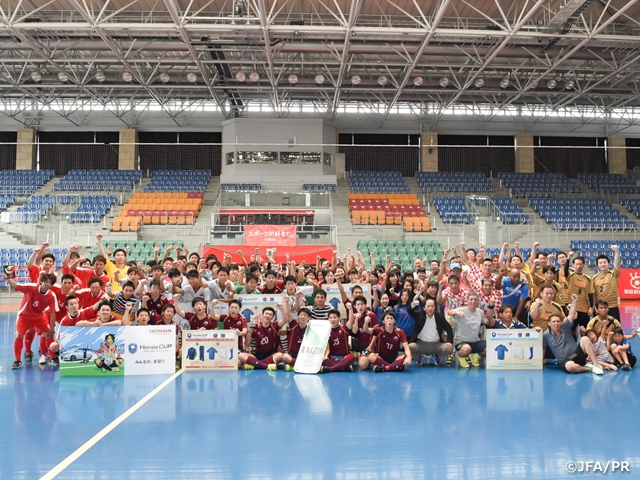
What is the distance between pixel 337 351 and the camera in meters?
8.73

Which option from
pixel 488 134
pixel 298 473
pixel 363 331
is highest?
pixel 488 134

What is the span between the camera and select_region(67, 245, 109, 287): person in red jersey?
9727 mm

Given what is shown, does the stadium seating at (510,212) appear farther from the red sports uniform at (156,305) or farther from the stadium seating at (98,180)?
the stadium seating at (98,180)

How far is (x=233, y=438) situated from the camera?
5.29 metres

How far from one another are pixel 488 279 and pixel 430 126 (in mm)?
25715

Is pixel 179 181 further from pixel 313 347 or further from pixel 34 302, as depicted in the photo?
pixel 313 347

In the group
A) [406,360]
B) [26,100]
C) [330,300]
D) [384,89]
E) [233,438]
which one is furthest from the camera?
[26,100]

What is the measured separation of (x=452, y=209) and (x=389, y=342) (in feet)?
64.9

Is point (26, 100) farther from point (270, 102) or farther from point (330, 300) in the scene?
point (330, 300)

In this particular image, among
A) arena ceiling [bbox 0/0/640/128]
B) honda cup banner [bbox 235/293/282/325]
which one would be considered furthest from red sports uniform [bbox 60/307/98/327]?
arena ceiling [bbox 0/0/640/128]

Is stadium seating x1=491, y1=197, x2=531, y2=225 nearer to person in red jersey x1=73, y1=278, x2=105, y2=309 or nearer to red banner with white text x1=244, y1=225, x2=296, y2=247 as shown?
red banner with white text x1=244, y1=225, x2=296, y2=247

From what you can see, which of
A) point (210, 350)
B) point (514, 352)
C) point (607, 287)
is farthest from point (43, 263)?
point (607, 287)

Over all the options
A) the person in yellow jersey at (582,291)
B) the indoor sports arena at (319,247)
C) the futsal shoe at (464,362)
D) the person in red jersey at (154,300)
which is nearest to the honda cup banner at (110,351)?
the indoor sports arena at (319,247)

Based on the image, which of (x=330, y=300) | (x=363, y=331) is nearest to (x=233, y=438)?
(x=363, y=331)
